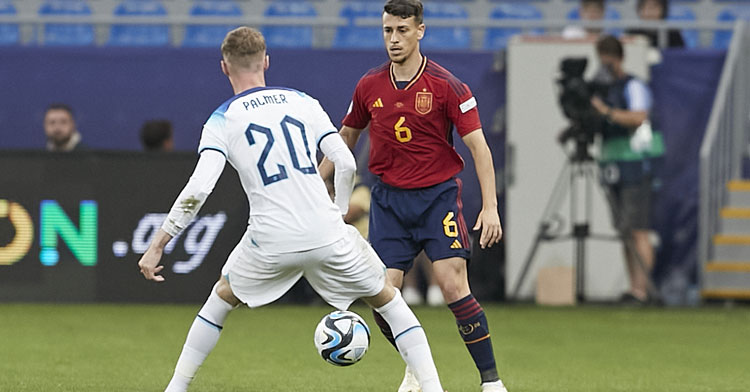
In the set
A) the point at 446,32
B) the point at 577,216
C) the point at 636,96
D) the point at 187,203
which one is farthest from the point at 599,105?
the point at 187,203

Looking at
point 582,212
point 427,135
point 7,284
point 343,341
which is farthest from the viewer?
point 582,212

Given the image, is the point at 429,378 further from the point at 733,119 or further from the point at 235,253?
the point at 733,119

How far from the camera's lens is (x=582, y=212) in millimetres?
12789

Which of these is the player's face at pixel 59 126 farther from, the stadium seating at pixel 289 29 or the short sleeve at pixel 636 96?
the short sleeve at pixel 636 96

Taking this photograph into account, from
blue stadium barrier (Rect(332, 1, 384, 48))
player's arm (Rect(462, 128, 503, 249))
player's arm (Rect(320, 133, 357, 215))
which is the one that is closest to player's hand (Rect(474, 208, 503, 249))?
player's arm (Rect(462, 128, 503, 249))

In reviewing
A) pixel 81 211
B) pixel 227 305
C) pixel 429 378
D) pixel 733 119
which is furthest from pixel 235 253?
pixel 733 119

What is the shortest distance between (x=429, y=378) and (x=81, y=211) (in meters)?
6.89

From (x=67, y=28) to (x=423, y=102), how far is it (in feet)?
34.0

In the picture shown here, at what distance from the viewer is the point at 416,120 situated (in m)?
6.58

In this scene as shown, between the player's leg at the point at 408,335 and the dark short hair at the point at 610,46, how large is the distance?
7.19 meters

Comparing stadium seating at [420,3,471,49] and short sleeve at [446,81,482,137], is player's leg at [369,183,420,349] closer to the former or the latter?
short sleeve at [446,81,482,137]

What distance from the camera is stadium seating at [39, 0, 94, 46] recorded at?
619 inches

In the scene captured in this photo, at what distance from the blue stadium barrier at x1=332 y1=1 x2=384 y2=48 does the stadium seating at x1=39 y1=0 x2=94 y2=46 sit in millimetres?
3133

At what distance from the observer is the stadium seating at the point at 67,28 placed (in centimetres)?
1572
